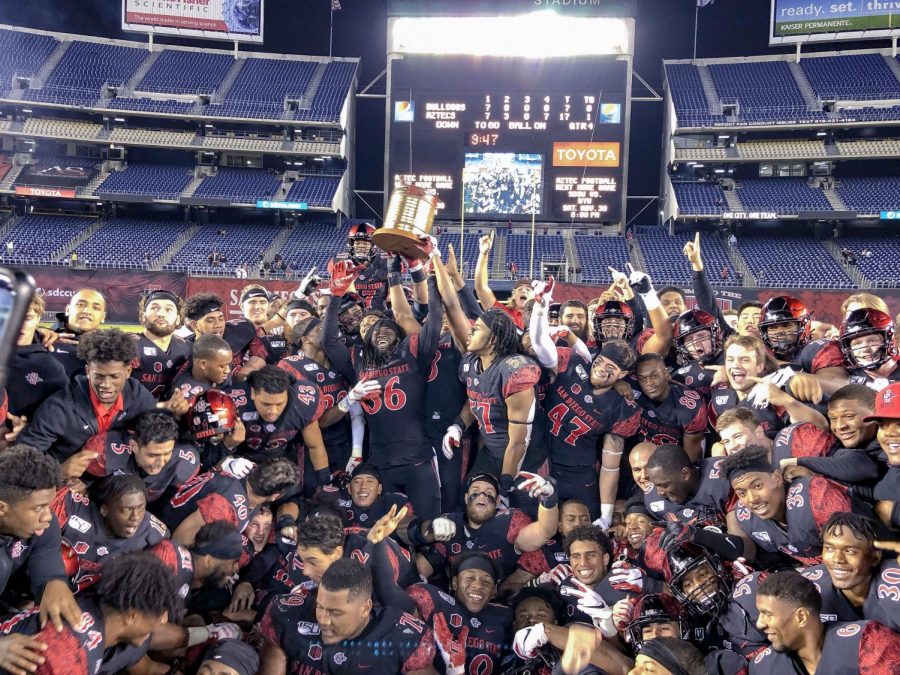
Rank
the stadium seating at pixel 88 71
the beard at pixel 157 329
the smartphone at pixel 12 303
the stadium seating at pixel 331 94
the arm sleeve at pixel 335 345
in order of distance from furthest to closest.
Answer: the stadium seating at pixel 88 71 → the stadium seating at pixel 331 94 → the arm sleeve at pixel 335 345 → the beard at pixel 157 329 → the smartphone at pixel 12 303

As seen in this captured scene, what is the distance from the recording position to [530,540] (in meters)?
5.81

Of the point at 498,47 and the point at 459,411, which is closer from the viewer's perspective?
the point at 459,411

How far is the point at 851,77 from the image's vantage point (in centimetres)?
2959

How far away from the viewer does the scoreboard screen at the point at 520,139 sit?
1022 inches

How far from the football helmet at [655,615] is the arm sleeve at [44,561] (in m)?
3.39

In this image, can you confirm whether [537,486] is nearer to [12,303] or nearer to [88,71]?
[12,303]

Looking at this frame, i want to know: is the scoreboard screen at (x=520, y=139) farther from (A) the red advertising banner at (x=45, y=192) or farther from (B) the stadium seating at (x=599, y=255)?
(A) the red advertising banner at (x=45, y=192)

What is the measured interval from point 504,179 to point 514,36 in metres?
5.82

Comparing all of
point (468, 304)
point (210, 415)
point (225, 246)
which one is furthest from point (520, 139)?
point (210, 415)

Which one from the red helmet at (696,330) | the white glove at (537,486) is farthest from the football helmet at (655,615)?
the red helmet at (696,330)

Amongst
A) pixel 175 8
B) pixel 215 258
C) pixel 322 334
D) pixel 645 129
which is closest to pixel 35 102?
→ pixel 175 8

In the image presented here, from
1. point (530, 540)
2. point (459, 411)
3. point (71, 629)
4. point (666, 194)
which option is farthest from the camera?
point (666, 194)

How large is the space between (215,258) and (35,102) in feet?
34.9

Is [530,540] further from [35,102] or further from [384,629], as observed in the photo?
[35,102]
